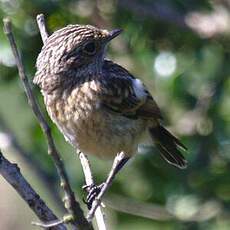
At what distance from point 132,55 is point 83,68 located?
1057mm

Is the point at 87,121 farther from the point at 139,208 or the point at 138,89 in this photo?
the point at 139,208

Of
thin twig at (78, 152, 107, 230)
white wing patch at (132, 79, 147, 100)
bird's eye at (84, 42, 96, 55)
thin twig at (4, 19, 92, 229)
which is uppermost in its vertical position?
thin twig at (4, 19, 92, 229)

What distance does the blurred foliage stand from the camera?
6391 millimetres

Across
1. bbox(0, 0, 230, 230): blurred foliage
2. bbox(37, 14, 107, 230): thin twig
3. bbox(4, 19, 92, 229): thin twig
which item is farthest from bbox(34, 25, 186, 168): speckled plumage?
bbox(4, 19, 92, 229): thin twig

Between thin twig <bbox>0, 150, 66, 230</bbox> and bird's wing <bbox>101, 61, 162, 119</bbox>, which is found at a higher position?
thin twig <bbox>0, 150, 66, 230</bbox>

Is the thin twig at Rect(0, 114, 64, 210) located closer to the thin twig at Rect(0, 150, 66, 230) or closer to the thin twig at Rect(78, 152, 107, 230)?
the thin twig at Rect(78, 152, 107, 230)

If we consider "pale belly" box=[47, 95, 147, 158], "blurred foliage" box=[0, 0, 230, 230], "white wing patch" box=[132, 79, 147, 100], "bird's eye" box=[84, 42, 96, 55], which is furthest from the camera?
"blurred foliage" box=[0, 0, 230, 230]

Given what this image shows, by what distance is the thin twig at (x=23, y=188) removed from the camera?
3816 millimetres

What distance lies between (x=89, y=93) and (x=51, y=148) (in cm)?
221

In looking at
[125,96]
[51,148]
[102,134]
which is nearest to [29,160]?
[125,96]

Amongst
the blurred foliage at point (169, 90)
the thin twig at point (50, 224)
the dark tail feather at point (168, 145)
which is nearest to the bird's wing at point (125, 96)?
the dark tail feather at point (168, 145)

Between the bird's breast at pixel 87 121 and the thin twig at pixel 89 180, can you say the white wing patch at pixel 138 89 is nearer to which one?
Result: the bird's breast at pixel 87 121

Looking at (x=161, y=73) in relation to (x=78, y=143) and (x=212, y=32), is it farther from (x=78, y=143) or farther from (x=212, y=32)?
(x=78, y=143)

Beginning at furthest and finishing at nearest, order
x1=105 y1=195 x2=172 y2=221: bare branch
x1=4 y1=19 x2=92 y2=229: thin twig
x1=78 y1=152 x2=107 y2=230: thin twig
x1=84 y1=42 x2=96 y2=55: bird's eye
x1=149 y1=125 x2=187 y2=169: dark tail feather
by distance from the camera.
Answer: x1=105 y1=195 x2=172 y2=221: bare branch < x1=149 y1=125 x2=187 y2=169: dark tail feather < x1=84 y1=42 x2=96 y2=55: bird's eye < x1=78 y1=152 x2=107 y2=230: thin twig < x1=4 y1=19 x2=92 y2=229: thin twig
